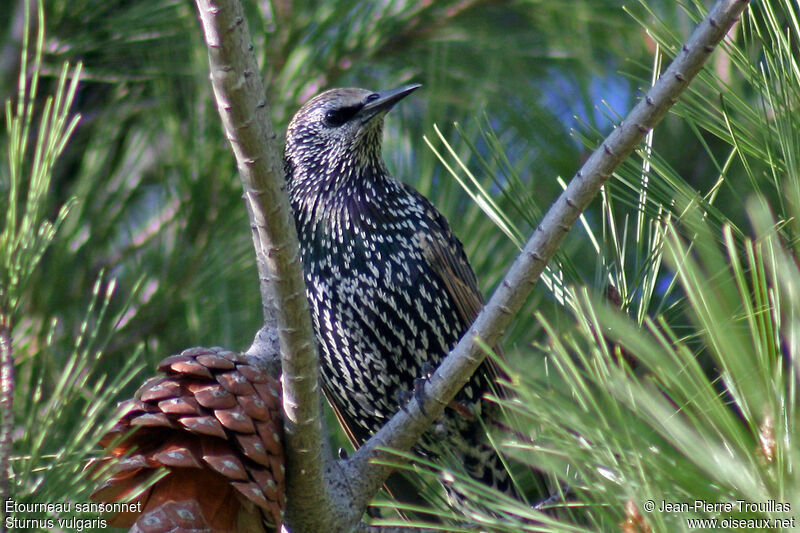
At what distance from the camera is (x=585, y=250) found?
288cm

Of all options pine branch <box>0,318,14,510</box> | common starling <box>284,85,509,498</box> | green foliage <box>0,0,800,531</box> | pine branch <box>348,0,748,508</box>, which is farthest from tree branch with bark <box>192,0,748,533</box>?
common starling <box>284,85,509,498</box>

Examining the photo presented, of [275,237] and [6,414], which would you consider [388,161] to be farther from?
[6,414]

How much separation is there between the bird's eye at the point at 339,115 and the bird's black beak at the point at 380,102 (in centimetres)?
2

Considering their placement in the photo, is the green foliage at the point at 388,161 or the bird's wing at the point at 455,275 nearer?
the green foliage at the point at 388,161

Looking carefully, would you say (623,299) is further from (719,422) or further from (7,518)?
(7,518)

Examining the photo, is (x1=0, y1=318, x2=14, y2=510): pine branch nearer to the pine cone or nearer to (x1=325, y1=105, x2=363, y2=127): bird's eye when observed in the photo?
the pine cone

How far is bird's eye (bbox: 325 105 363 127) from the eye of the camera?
100 inches

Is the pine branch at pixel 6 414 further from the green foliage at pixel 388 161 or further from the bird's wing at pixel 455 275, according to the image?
the bird's wing at pixel 455 275

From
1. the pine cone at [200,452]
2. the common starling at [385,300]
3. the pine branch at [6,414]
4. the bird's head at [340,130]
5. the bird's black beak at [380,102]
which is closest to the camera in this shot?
the pine branch at [6,414]

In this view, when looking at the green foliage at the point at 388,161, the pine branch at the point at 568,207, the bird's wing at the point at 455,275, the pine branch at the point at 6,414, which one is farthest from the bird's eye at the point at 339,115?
the pine branch at the point at 6,414

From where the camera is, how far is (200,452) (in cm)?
131

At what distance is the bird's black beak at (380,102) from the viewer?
2.42 metres

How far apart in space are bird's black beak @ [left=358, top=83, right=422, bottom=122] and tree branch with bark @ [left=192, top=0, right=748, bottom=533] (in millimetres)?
978

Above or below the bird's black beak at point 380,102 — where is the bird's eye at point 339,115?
below
